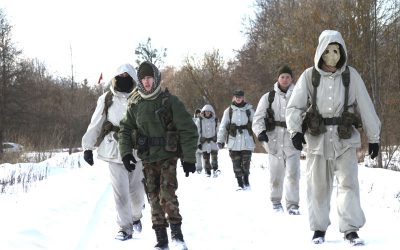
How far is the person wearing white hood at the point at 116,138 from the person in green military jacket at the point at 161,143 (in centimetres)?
91

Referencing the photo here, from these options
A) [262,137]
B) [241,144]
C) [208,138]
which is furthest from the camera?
[208,138]

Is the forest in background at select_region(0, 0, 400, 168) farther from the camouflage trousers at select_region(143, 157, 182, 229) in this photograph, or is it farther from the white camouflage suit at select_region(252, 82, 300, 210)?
the camouflage trousers at select_region(143, 157, 182, 229)

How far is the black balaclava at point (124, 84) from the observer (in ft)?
21.0

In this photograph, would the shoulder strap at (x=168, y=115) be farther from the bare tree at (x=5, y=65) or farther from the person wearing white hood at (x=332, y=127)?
the bare tree at (x=5, y=65)

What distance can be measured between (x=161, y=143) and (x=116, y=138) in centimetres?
121

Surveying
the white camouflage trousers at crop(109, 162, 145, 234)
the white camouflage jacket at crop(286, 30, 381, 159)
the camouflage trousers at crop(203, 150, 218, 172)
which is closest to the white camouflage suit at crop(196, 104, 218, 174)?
the camouflage trousers at crop(203, 150, 218, 172)

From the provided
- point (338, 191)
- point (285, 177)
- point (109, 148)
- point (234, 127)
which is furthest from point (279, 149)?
point (234, 127)

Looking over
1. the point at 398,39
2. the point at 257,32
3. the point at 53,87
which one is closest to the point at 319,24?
the point at 398,39

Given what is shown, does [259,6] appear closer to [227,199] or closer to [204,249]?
[227,199]

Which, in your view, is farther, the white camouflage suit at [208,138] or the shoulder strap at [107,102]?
the white camouflage suit at [208,138]

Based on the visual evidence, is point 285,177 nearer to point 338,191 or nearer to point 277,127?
point 277,127

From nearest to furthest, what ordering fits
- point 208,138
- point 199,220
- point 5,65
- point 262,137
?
point 199,220 < point 262,137 < point 208,138 < point 5,65

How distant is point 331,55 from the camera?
17.9ft

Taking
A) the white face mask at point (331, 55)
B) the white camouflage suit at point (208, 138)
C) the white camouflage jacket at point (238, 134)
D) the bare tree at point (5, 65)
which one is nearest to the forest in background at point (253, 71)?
the bare tree at point (5, 65)
